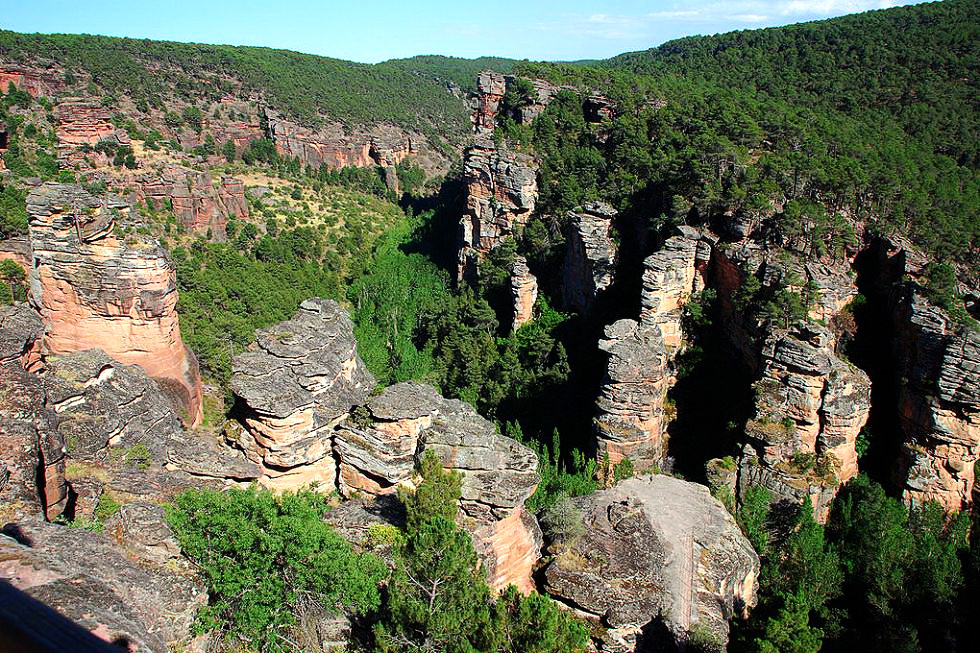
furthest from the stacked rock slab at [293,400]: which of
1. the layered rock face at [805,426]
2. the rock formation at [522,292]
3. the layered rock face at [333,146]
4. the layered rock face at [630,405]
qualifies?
the layered rock face at [333,146]

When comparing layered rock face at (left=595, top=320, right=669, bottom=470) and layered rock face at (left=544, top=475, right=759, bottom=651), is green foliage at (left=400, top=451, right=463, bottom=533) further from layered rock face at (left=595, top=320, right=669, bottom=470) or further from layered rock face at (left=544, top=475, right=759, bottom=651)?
layered rock face at (left=595, top=320, right=669, bottom=470)

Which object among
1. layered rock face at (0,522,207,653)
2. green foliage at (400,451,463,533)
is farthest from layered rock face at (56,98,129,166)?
green foliage at (400,451,463,533)

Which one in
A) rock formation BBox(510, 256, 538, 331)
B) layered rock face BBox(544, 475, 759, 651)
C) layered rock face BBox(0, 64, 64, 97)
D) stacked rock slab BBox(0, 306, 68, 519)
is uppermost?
layered rock face BBox(0, 64, 64, 97)

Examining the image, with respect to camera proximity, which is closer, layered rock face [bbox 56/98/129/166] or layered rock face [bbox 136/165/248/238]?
layered rock face [bbox 136/165/248/238]

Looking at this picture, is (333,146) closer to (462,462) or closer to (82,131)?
(82,131)

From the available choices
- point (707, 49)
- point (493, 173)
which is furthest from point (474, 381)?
point (707, 49)

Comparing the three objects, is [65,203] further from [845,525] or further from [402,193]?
[402,193]
